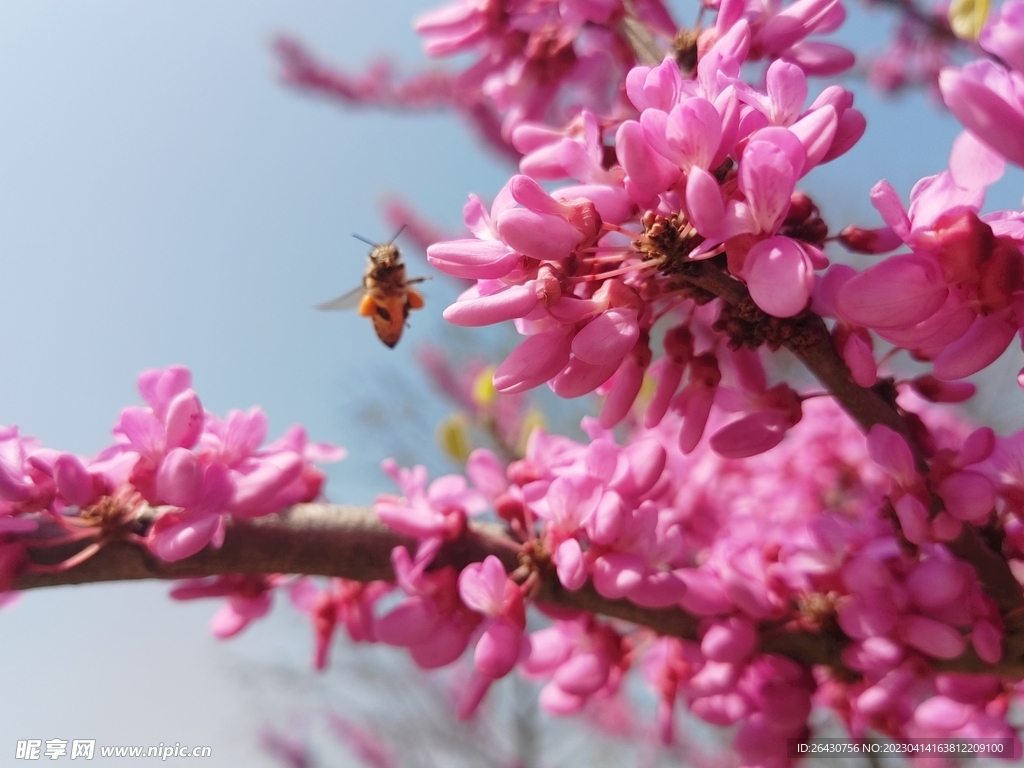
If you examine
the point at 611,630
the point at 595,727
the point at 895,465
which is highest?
the point at 895,465

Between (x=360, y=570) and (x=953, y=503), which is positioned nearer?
(x=953, y=503)

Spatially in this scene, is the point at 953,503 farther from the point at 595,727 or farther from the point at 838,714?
the point at 595,727

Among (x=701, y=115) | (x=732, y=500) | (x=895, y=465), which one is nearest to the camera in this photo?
(x=701, y=115)

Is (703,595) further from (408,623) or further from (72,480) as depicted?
(72,480)

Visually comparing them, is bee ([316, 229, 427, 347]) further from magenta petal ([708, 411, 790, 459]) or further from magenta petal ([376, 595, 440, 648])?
magenta petal ([708, 411, 790, 459])

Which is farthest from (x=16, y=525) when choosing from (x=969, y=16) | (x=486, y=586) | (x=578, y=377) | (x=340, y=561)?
(x=969, y=16)

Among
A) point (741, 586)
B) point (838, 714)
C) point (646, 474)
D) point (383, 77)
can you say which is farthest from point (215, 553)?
point (383, 77)

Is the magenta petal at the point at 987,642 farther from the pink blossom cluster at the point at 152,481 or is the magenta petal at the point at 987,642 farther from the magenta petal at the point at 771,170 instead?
the pink blossom cluster at the point at 152,481
